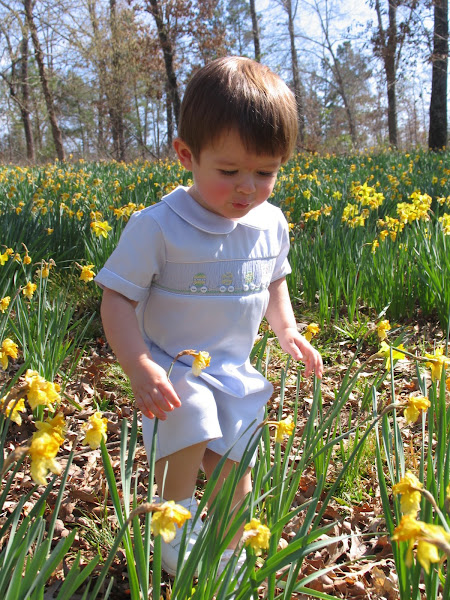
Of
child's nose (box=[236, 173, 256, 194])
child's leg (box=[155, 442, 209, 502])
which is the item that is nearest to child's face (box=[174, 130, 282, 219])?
child's nose (box=[236, 173, 256, 194])

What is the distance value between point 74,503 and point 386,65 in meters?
16.9

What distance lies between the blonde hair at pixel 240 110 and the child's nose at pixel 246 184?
7 cm

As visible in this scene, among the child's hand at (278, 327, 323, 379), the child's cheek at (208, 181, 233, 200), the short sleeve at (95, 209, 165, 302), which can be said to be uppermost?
the child's cheek at (208, 181, 233, 200)

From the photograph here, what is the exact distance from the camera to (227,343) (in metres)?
1.60

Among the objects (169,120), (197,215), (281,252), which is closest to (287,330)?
(281,252)

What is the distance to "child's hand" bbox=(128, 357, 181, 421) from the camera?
1158 millimetres

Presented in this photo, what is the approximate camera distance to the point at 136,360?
1264mm

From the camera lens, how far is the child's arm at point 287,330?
1608 mm

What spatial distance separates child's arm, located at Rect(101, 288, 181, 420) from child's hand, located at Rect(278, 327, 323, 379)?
495mm

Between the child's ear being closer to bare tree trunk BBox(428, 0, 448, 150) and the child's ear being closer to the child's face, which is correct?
the child's face

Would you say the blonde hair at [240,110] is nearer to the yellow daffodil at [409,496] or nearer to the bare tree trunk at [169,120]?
the yellow daffodil at [409,496]

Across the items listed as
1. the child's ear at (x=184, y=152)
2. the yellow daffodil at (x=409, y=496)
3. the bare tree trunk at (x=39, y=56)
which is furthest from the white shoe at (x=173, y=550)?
the bare tree trunk at (x=39, y=56)

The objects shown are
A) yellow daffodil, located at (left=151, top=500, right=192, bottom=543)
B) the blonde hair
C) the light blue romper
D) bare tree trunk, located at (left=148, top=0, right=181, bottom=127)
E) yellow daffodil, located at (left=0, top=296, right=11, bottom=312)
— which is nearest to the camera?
yellow daffodil, located at (left=151, top=500, right=192, bottom=543)

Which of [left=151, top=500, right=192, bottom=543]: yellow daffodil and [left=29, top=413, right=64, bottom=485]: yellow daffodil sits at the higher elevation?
[left=29, top=413, right=64, bottom=485]: yellow daffodil
